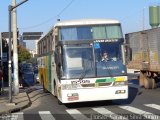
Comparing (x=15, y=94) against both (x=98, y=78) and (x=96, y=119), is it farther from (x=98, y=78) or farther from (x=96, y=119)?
(x=96, y=119)

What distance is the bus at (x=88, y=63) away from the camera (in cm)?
1631

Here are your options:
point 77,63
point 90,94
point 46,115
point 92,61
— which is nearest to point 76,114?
point 46,115

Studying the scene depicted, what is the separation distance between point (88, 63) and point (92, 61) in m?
0.17

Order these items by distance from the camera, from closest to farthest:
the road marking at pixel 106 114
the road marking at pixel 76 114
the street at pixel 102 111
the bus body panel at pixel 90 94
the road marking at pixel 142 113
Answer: the road marking at pixel 142 113 < the road marking at pixel 106 114 < the road marking at pixel 76 114 < the street at pixel 102 111 < the bus body panel at pixel 90 94

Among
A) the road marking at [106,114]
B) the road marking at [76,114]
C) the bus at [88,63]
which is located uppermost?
the bus at [88,63]

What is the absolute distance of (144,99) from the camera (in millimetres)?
19875

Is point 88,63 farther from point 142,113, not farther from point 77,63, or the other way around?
point 142,113

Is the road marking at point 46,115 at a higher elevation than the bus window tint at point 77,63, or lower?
lower

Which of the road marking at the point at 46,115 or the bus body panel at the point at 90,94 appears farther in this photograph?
the bus body panel at the point at 90,94

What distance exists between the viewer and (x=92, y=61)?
16.5 meters

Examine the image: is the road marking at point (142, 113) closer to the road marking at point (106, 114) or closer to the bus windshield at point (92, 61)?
the road marking at point (106, 114)

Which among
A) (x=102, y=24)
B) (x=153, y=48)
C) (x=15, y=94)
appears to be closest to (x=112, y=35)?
(x=102, y=24)

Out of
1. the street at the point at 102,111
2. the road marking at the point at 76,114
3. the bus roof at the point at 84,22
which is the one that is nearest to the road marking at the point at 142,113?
the street at the point at 102,111

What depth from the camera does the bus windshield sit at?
53.7ft
